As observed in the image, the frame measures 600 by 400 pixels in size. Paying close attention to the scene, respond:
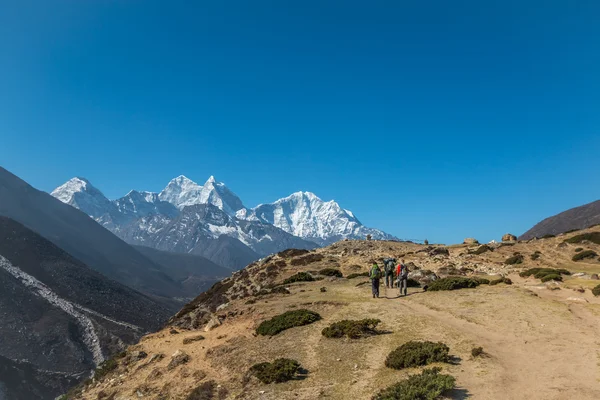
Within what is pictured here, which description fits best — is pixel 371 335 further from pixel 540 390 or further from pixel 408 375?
pixel 540 390

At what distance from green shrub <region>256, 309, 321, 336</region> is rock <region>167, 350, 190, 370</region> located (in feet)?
16.4

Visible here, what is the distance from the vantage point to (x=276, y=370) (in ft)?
59.1

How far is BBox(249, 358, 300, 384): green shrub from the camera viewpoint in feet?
57.5

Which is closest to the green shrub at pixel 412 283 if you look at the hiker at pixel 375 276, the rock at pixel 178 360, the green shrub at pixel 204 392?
the hiker at pixel 375 276

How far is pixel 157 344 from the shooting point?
3170 centimetres

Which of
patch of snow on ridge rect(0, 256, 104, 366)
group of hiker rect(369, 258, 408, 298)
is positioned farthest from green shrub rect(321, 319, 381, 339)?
patch of snow on ridge rect(0, 256, 104, 366)

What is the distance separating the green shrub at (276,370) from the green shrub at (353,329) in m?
3.90

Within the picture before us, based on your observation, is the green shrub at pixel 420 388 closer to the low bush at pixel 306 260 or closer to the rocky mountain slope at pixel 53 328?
the low bush at pixel 306 260

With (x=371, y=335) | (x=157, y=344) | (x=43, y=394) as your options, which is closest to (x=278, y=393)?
(x=371, y=335)

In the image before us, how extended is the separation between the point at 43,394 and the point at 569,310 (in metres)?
141

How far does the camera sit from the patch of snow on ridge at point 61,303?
15162cm

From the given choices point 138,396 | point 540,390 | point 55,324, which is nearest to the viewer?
point 540,390

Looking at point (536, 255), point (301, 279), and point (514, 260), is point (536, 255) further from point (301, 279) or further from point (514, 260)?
point (301, 279)

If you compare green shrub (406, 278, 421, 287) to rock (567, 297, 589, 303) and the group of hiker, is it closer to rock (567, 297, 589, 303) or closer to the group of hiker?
the group of hiker
